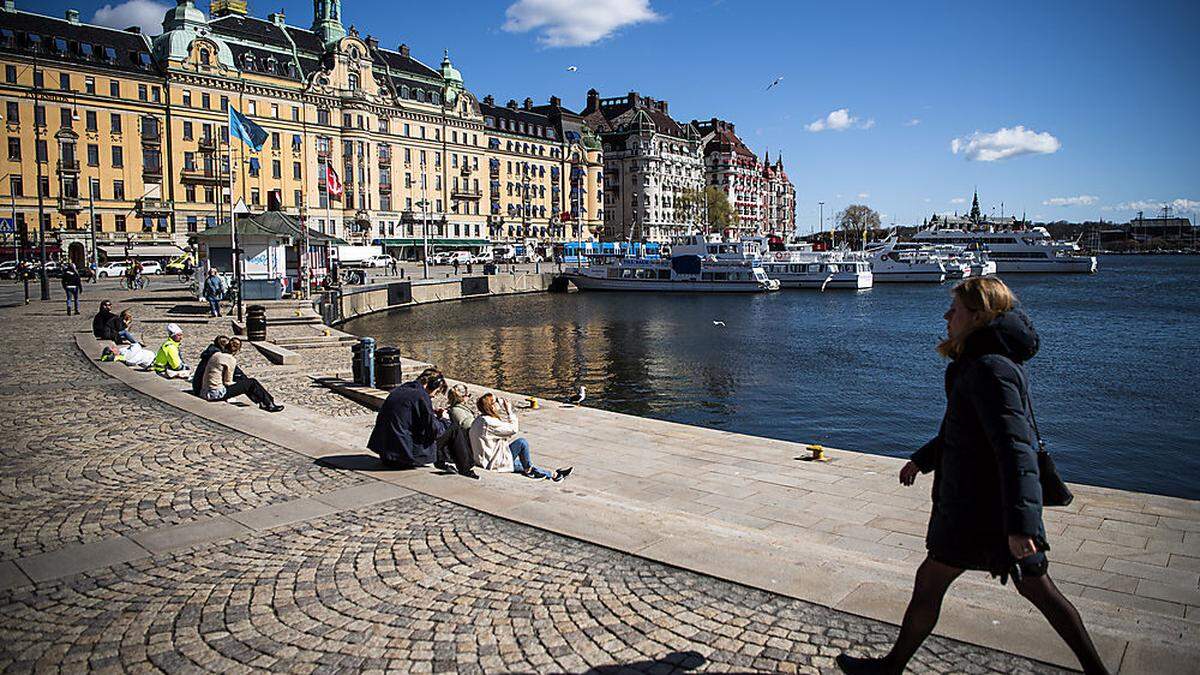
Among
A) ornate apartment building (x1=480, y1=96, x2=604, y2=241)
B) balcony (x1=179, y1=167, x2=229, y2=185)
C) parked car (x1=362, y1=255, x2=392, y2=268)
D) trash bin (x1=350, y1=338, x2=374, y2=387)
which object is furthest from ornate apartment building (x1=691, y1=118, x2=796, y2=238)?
trash bin (x1=350, y1=338, x2=374, y2=387)

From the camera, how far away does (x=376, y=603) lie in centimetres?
661

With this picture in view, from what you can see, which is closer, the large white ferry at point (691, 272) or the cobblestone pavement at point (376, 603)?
the cobblestone pavement at point (376, 603)

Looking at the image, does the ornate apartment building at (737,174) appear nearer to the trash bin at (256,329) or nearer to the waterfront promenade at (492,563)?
the trash bin at (256,329)

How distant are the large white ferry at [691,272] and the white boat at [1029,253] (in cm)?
5643

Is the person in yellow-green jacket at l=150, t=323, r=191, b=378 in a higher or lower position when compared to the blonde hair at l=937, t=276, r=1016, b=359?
lower

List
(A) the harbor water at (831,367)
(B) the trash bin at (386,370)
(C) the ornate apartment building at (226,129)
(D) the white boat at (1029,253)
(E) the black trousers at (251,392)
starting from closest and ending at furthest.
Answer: (E) the black trousers at (251,392) < (B) the trash bin at (386,370) < (A) the harbor water at (831,367) < (C) the ornate apartment building at (226,129) < (D) the white boat at (1029,253)

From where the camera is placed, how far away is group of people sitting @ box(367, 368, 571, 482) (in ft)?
35.6

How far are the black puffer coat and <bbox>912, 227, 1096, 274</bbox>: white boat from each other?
429ft

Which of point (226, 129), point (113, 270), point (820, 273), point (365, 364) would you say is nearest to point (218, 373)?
point (365, 364)

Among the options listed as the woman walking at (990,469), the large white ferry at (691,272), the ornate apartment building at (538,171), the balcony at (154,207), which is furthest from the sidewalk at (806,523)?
the ornate apartment building at (538,171)

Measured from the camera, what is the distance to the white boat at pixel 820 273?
90000mm

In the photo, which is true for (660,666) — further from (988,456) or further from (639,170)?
(639,170)

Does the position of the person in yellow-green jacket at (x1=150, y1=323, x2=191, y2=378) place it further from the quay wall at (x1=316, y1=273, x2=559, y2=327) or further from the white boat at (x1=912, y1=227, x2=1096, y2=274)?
the white boat at (x1=912, y1=227, x2=1096, y2=274)

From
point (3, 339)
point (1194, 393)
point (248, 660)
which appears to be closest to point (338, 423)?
point (248, 660)
